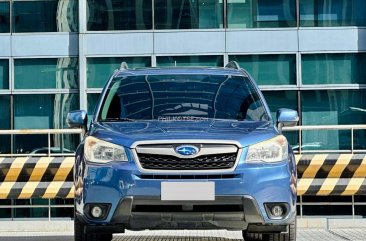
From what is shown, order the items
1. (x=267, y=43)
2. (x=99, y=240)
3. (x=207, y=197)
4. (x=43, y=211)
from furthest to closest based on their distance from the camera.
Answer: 1. (x=267, y=43)
2. (x=43, y=211)
3. (x=99, y=240)
4. (x=207, y=197)

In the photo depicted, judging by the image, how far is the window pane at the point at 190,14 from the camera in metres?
21.9

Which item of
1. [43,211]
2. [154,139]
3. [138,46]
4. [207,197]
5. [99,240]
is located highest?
[138,46]

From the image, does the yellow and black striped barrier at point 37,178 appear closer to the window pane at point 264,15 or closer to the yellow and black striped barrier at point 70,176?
the yellow and black striped barrier at point 70,176

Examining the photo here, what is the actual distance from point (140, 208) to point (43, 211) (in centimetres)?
1036

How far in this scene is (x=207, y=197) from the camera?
259 inches

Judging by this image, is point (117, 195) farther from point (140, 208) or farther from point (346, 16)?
point (346, 16)

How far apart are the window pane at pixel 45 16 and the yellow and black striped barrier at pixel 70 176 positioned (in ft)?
31.6

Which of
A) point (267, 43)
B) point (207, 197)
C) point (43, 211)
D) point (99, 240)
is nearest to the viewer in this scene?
point (207, 197)

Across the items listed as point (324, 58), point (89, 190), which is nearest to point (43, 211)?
point (324, 58)

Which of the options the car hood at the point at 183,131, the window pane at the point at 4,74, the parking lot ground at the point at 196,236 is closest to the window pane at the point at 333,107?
the window pane at the point at 4,74

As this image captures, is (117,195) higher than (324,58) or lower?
lower

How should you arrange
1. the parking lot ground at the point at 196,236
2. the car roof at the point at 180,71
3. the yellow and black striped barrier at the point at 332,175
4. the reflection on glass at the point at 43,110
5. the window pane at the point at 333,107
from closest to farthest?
1. the car roof at the point at 180,71
2. the parking lot ground at the point at 196,236
3. the yellow and black striped barrier at the point at 332,175
4. the window pane at the point at 333,107
5. the reflection on glass at the point at 43,110

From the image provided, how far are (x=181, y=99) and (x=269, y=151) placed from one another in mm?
1429

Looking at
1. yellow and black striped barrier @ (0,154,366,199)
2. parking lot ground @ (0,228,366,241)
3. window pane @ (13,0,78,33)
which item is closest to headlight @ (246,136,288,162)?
parking lot ground @ (0,228,366,241)
